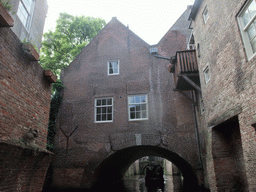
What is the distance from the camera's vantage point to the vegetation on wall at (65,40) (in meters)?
19.5

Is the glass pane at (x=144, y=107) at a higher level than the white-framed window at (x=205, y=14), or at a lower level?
lower

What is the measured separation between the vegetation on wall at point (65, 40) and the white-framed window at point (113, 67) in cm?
494

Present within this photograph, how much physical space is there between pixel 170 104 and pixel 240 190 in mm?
6409

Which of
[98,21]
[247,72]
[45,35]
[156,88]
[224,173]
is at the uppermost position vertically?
[98,21]

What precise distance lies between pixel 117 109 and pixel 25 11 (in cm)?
737

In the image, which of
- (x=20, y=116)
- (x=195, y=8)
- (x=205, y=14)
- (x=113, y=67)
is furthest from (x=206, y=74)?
(x=20, y=116)

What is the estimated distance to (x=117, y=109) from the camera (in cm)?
1386

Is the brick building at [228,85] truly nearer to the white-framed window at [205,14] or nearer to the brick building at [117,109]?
the white-framed window at [205,14]

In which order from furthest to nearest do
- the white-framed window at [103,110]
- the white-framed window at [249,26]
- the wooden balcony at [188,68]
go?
the white-framed window at [103,110], the wooden balcony at [188,68], the white-framed window at [249,26]

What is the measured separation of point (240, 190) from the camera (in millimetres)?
8086

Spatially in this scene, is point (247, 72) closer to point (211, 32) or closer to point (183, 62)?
point (211, 32)

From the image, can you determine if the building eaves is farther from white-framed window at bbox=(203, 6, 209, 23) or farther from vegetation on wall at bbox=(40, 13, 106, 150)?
vegetation on wall at bbox=(40, 13, 106, 150)

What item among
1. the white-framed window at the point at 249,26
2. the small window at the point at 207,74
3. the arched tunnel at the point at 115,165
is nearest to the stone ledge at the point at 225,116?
the white-framed window at the point at 249,26

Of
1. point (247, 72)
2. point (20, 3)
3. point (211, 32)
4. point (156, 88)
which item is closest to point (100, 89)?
point (156, 88)
